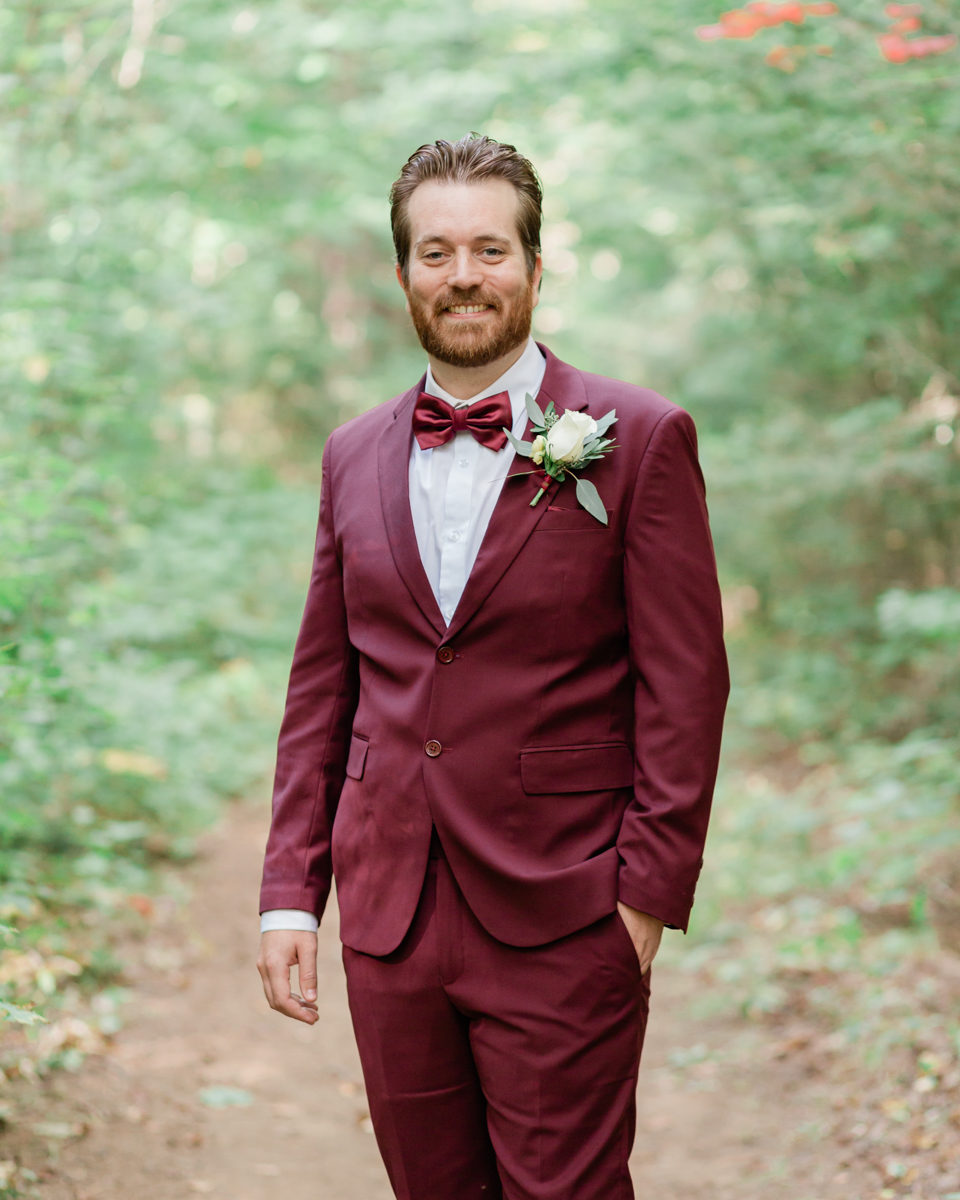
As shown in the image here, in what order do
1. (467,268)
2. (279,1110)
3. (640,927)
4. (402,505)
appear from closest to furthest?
(640,927), (467,268), (402,505), (279,1110)

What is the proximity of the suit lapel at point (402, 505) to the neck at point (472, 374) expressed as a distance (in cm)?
6

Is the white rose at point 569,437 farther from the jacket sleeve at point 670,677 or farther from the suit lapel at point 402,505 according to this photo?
the suit lapel at point 402,505

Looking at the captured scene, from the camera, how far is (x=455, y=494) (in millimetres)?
2152

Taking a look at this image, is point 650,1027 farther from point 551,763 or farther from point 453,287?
point 453,287

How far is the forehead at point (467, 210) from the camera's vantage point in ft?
6.76

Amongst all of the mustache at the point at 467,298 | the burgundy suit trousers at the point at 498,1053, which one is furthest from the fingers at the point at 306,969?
the mustache at the point at 467,298

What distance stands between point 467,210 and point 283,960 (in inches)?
56.0

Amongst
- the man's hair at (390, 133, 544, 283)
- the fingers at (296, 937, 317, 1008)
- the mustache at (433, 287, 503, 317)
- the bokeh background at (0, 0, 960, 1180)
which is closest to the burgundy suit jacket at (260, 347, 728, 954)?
the fingers at (296, 937, 317, 1008)

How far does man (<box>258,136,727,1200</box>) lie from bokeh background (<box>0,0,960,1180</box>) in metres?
0.96

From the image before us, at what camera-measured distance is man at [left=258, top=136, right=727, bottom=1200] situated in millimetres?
1974

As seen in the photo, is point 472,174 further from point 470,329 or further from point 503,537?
point 503,537

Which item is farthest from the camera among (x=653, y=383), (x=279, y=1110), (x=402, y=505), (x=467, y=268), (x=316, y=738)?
(x=653, y=383)

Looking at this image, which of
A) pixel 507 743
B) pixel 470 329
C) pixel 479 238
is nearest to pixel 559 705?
pixel 507 743

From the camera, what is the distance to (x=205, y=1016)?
4594 millimetres
